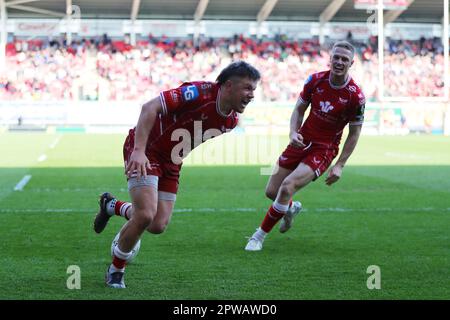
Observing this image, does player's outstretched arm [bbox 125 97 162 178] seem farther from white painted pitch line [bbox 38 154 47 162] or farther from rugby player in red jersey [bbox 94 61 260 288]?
white painted pitch line [bbox 38 154 47 162]

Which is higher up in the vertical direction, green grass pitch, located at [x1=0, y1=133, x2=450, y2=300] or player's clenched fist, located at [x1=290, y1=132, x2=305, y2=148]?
player's clenched fist, located at [x1=290, y1=132, x2=305, y2=148]


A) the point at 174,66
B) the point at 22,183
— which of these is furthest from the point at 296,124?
the point at 174,66

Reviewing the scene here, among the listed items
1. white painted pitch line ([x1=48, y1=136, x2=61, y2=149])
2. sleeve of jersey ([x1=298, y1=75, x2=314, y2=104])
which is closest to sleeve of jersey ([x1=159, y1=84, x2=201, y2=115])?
sleeve of jersey ([x1=298, y1=75, x2=314, y2=104])

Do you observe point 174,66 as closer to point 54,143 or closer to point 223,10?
point 223,10

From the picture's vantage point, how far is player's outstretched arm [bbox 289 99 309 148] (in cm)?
884

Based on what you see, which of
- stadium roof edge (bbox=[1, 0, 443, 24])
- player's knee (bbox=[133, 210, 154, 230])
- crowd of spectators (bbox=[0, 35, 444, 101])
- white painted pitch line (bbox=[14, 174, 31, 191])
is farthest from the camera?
stadium roof edge (bbox=[1, 0, 443, 24])

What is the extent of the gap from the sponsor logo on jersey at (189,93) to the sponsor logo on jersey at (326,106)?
3.05 meters

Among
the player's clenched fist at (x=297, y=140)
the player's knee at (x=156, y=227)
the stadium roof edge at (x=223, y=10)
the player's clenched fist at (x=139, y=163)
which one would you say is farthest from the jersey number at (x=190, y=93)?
the stadium roof edge at (x=223, y=10)

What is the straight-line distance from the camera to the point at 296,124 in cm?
923

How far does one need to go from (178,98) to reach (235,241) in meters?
3.17

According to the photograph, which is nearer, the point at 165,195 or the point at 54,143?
the point at 165,195

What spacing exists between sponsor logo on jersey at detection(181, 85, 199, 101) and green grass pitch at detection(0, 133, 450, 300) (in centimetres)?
147

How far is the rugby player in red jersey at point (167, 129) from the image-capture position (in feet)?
21.2
